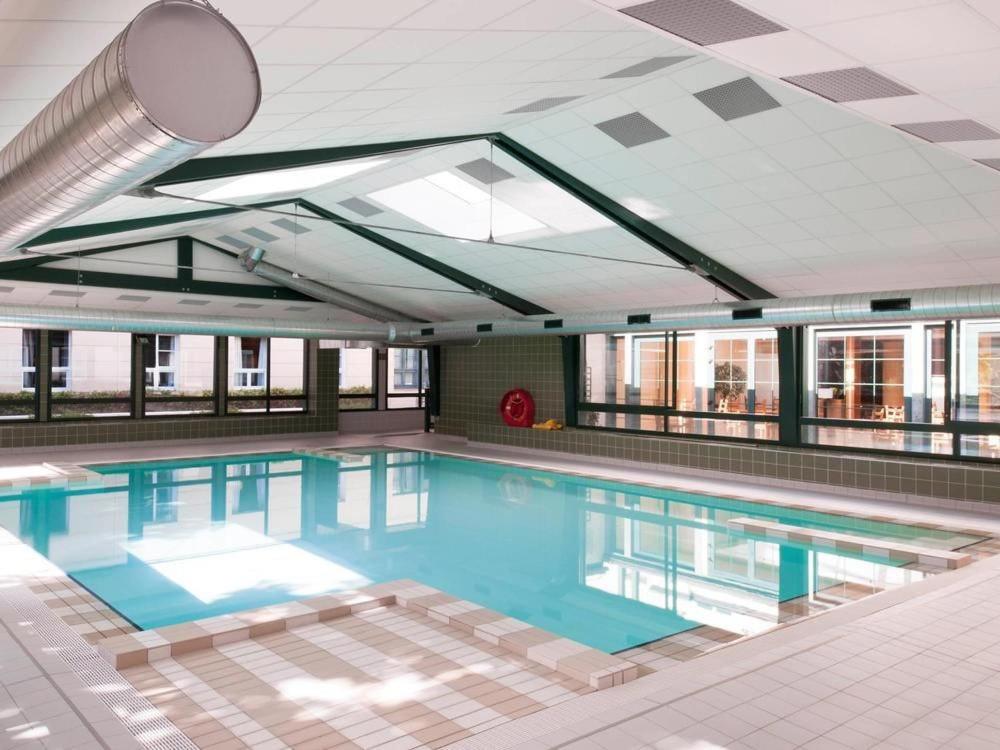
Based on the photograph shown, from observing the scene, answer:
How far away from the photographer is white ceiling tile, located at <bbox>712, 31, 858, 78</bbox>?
2.98m

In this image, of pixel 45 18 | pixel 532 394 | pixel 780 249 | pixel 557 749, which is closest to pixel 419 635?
pixel 557 749

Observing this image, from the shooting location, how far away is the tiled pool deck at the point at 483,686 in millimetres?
3158

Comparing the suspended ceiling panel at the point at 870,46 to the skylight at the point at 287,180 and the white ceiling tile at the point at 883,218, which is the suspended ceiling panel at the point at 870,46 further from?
the skylight at the point at 287,180

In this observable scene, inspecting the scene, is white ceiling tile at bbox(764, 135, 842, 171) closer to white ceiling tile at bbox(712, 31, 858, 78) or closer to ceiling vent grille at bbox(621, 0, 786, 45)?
white ceiling tile at bbox(712, 31, 858, 78)

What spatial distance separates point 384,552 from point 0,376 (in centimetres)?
1006

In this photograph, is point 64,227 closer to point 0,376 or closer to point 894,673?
point 0,376

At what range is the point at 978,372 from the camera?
9.02 metres

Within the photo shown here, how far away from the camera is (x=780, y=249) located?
8.50 metres

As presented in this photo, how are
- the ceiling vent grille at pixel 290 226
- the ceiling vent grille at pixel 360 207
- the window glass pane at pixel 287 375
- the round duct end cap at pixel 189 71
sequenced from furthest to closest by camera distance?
1. the window glass pane at pixel 287 375
2. the ceiling vent grille at pixel 290 226
3. the ceiling vent grille at pixel 360 207
4. the round duct end cap at pixel 189 71

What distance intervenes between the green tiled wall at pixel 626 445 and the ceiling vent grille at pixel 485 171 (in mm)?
5091

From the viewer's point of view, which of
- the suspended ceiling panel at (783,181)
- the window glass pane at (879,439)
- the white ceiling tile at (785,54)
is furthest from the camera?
the window glass pane at (879,439)

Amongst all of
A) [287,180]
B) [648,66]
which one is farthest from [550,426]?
[648,66]

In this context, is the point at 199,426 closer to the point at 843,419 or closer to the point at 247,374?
the point at 247,374

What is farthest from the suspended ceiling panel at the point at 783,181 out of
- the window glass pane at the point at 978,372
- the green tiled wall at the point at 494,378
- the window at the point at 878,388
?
the green tiled wall at the point at 494,378
